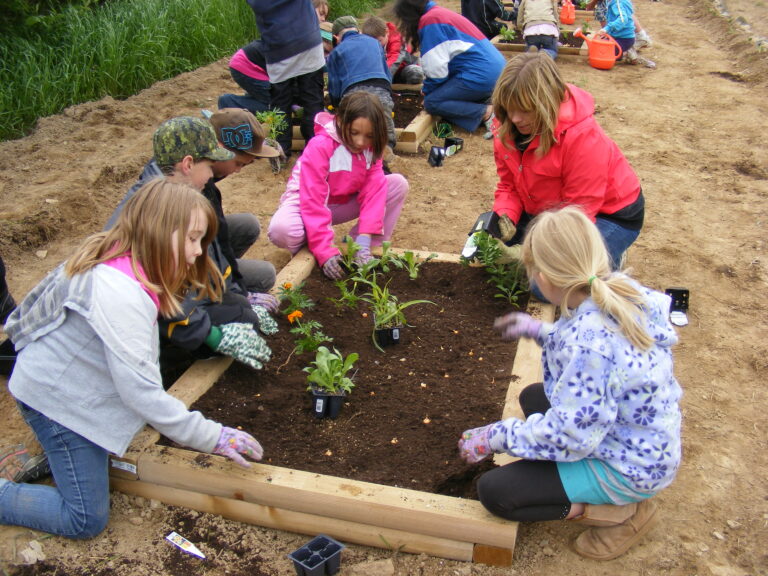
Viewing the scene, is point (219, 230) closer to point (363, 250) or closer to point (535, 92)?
point (363, 250)

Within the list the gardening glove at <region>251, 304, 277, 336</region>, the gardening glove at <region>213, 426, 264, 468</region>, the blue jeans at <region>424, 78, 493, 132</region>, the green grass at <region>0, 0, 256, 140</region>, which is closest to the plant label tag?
the gardening glove at <region>213, 426, 264, 468</region>

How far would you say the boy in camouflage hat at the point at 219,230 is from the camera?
9.87 feet

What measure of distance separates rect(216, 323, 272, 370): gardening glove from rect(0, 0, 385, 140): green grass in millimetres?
4215

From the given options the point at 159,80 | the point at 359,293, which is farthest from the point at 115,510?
the point at 159,80

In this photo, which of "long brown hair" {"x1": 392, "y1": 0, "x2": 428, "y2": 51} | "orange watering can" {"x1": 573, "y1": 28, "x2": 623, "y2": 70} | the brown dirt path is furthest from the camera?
"orange watering can" {"x1": 573, "y1": 28, "x2": 623, "y2": 70}

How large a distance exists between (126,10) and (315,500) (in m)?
7.19

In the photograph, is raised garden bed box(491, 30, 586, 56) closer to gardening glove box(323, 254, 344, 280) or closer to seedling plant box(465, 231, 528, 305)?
seedling plant box(465, 231, 528, 305)

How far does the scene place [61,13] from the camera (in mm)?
7230

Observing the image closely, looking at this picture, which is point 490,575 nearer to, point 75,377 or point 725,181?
point 75,377

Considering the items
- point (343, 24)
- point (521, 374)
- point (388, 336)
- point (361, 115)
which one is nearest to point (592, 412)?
point (521, 374)

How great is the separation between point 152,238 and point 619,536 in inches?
79.0

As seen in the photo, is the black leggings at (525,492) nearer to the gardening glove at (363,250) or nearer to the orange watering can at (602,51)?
the gardening glove at (363,250)

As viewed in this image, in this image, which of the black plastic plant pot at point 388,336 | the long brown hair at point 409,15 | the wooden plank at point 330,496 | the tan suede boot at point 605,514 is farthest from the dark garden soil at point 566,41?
the wooden plank at point 330,496

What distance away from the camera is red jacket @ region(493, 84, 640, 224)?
3.67 meters
